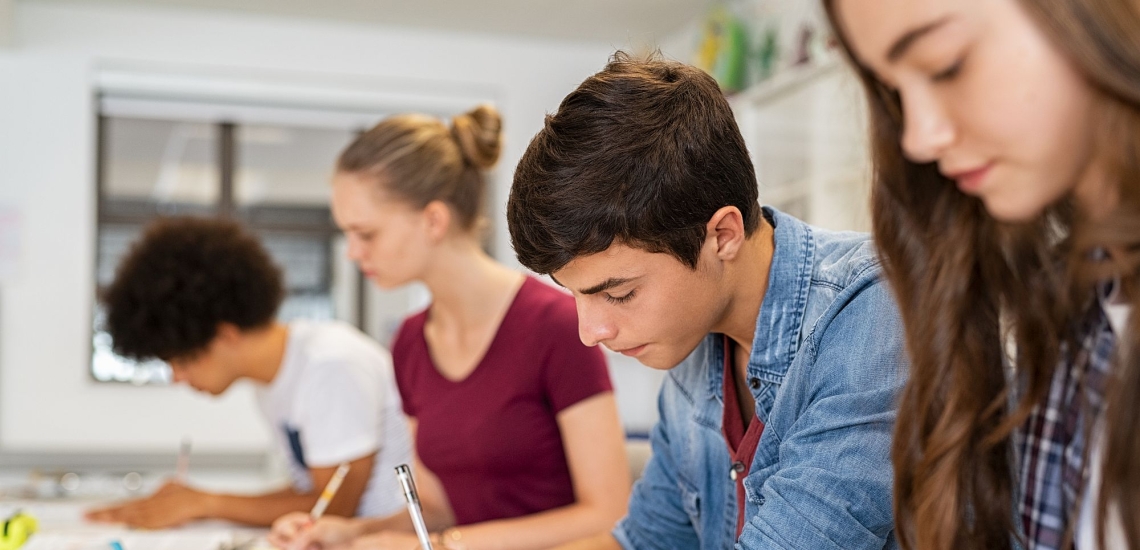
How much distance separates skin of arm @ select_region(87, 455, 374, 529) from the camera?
2.01 meters

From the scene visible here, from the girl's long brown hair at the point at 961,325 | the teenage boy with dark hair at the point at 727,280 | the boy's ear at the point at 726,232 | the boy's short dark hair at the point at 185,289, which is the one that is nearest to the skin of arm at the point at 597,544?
the teenage boy with dark hair at the point at 727,280

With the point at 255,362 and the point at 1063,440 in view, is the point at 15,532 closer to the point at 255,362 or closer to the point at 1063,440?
the point at 255,362

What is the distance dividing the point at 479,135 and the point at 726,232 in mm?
891

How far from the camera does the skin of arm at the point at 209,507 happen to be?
2.01 metres

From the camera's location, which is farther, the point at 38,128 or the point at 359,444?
the point at 38,128

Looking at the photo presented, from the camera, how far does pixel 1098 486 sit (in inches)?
23.4

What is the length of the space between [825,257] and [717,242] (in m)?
0.12

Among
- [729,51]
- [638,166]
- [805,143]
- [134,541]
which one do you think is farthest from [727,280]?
[729,51]

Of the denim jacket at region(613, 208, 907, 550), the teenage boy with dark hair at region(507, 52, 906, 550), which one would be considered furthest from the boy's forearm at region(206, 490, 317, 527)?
the teenage boy with dark hair at region(507, 52, 906, 550)

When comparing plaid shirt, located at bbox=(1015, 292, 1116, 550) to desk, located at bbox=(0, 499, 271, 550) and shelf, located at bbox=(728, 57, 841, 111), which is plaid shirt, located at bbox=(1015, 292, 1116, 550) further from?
shelf, located at bbox=(728, 57, 841, 111)

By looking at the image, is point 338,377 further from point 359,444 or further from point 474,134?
point 474,134

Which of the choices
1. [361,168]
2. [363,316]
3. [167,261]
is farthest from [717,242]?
[363,316]

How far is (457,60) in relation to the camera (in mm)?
4781

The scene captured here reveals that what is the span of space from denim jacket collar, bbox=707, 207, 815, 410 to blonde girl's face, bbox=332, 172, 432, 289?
2.75 ft
